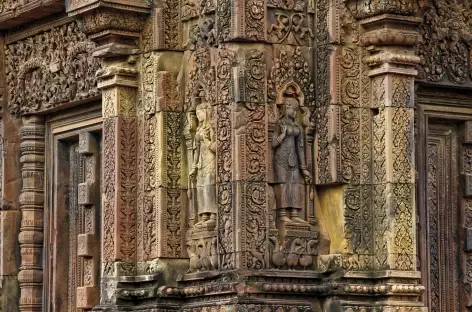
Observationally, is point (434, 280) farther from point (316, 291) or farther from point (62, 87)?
point (62, 87)

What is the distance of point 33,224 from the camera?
2138 centimetres

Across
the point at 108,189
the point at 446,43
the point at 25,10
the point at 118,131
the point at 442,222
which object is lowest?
the point at 442,222

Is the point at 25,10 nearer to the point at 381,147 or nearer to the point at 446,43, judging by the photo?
the point at 446,43

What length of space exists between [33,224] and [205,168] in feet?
13.4

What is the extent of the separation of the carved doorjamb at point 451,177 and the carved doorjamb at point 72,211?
357 cm

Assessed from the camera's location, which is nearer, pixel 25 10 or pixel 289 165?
pixel 289 165

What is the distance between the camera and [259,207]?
17.2 meters

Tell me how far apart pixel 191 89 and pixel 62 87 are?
116 inches

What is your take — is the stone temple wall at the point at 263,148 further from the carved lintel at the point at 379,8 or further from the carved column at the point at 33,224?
the carved column at the point at 33,224

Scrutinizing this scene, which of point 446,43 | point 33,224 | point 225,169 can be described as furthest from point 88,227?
point 446,43

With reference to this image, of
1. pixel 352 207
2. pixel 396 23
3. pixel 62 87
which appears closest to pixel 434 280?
pixel 352 207

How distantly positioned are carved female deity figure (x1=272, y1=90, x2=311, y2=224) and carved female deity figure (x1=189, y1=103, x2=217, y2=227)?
0.62 meters

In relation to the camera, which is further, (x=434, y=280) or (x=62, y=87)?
(x=62, y=87)

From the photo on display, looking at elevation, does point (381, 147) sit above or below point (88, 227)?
above
